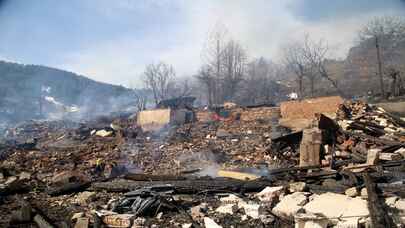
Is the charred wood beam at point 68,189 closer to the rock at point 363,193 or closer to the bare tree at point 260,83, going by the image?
the rock at point 363,193

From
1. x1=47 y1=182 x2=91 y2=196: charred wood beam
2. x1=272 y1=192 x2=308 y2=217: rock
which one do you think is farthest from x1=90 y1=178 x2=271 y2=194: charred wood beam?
x1=272 y1=192 x2=308 y2=217: rock

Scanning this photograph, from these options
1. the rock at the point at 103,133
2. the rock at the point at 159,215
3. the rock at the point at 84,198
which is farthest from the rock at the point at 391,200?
the rock at the point at 103,133

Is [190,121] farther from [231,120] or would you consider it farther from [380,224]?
[380,224]

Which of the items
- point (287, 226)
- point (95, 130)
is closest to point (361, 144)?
point (287, 226)

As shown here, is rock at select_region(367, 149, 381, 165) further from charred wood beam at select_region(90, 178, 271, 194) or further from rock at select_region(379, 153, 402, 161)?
charred wood beam at select_region(90, 178, 271, 194)

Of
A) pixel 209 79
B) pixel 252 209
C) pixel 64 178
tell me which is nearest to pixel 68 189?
pixel 64 178

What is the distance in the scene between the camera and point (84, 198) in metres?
7.16

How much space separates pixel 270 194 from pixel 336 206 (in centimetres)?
146

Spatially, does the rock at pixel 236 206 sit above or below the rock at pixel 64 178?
above

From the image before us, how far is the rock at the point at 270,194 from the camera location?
20.0 ft

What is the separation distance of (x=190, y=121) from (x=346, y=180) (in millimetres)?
13863

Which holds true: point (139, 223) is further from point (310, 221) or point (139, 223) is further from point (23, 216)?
point (310, 221)

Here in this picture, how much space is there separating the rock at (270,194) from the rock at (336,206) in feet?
2.51

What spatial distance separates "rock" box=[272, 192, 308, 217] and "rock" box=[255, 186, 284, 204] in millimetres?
344
